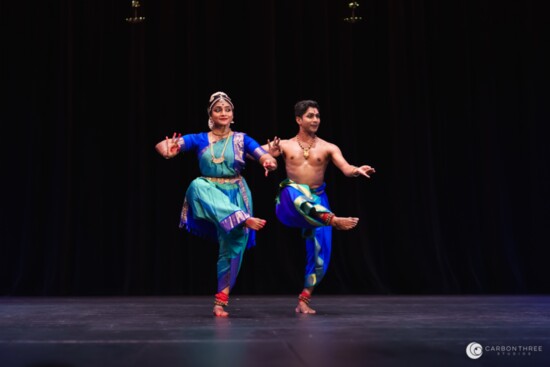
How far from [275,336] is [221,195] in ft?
4.29

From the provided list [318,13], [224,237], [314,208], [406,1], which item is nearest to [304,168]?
[314,208]

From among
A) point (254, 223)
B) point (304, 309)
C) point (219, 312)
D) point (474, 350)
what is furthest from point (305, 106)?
point (474, 350)

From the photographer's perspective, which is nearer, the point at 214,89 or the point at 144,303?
the point at 144,303

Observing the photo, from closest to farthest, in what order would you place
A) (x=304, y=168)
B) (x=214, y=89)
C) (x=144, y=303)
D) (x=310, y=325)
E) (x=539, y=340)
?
(x=539, y=340)
(x=310, y=325)
(x=304, y=168)
(x=144, y=303)
(x=214, y=89)

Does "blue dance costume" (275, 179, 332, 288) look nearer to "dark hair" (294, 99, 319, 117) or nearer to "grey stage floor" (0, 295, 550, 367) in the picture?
"grey stage floor" (0, 295, 550, 367)

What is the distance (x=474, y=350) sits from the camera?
228 centimetres

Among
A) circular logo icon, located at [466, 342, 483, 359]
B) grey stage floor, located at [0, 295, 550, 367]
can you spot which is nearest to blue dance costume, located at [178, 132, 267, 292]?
grey stage floor, located at [0, 295, 550, 367]

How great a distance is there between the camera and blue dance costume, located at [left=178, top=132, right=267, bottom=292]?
12.5 feet

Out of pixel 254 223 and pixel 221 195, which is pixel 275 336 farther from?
pixel 221 195

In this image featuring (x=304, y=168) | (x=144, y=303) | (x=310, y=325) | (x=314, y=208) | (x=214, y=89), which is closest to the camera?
(x=310, y=325)

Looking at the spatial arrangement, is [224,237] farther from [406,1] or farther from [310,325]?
[406,1]

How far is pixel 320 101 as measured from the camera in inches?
235

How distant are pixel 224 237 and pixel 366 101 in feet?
8.96

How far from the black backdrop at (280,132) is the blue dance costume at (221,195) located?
6.07 feet
